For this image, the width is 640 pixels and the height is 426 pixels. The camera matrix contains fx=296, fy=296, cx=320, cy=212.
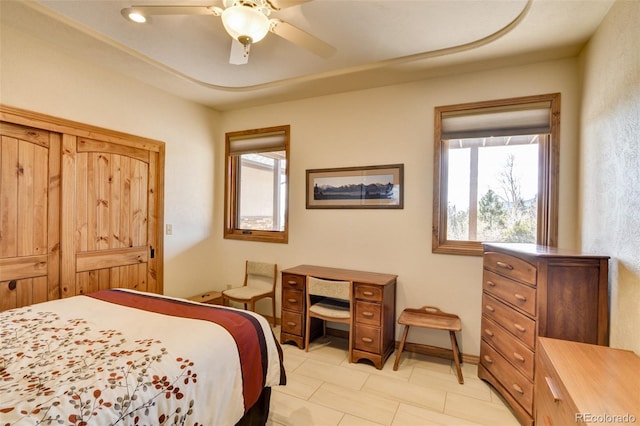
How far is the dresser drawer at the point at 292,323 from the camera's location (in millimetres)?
3135

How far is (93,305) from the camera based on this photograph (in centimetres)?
211

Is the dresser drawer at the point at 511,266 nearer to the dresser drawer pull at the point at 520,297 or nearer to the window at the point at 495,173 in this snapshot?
the dresser drawer pull at the point at 520,297

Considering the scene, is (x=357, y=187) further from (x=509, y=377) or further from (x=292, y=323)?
(x=509, y=377)

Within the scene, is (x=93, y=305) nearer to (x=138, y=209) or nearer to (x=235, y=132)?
(x=138, y=209)

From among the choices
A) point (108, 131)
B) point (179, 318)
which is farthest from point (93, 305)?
point (108, 131)

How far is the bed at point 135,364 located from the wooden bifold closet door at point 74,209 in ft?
2.03

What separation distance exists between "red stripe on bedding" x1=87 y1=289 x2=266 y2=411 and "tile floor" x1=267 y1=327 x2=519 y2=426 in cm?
51

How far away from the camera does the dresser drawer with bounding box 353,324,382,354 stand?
2.72 metres

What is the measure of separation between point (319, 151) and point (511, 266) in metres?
2.26

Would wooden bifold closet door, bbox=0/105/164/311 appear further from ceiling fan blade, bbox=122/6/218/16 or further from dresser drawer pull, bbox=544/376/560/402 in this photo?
dresser drawer pull, bbox=544/376/560/402

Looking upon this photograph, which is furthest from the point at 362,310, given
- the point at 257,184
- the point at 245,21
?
the point at 245,21

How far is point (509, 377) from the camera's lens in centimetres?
209

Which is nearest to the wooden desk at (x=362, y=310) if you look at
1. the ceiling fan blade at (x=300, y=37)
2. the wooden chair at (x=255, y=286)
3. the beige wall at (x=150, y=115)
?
the wooden chair at (x=255, y=286)

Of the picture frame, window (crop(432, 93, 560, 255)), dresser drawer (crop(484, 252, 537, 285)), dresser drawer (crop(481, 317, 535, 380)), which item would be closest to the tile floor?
dresser drawer (crop(481, 317, 535, 380))
